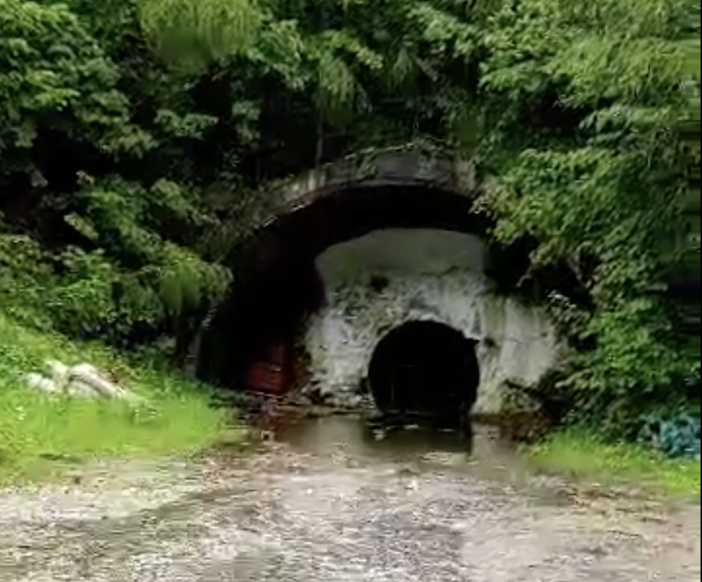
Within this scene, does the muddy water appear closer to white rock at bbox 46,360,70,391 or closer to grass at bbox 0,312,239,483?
grass at bbox 0,312,239,483

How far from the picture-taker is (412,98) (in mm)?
14227

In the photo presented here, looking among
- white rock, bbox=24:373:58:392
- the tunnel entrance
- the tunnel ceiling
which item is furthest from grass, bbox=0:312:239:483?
the tunnel entrance

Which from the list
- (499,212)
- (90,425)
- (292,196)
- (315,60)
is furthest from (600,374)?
(315,60)

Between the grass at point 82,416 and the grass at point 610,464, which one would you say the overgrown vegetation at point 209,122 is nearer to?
the grass at point 82,416

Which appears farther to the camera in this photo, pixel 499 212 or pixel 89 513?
pixel 499 212

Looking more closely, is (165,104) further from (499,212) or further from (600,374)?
(600,374)

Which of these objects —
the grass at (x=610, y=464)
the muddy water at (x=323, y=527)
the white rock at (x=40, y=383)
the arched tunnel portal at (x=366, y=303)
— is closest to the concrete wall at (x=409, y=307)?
the arched tunnel portal at (x=366, y=303)

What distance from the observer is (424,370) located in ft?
53.4

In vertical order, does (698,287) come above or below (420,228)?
below

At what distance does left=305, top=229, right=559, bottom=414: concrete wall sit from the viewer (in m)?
14.8

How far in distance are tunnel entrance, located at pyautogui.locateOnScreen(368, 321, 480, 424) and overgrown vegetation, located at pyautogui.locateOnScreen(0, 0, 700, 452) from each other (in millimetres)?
1808

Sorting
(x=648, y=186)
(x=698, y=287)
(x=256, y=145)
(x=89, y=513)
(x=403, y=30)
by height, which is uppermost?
(x=403, y=30)

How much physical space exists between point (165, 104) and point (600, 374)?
7133mm

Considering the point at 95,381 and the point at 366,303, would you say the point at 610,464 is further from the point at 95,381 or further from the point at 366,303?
the point at 366,303
